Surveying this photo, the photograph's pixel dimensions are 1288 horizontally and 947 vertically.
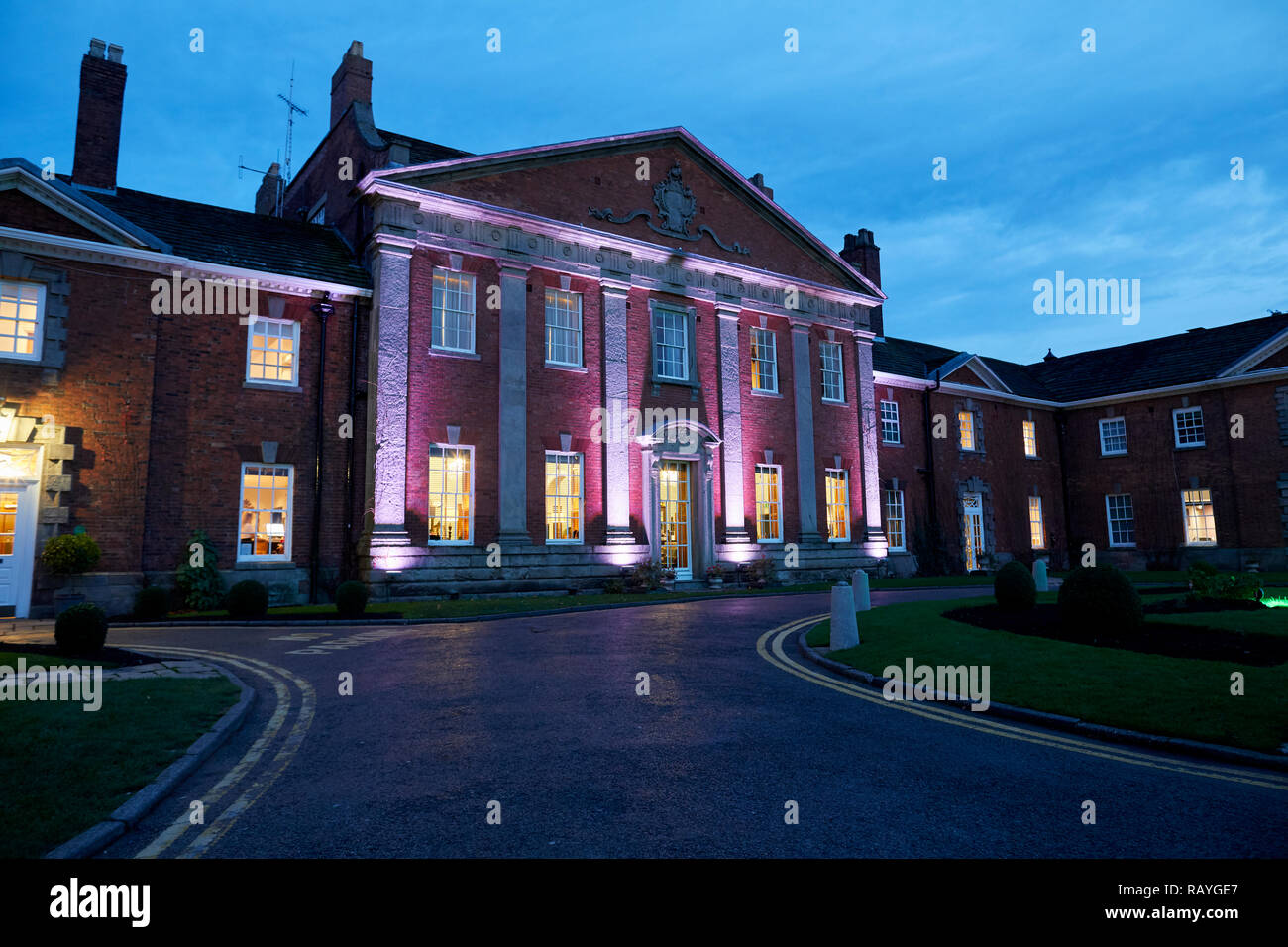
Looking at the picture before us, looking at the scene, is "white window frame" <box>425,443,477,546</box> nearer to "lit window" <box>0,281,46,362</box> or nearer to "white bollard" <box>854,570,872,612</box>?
"lit window" <box>0,281,46,362</box>

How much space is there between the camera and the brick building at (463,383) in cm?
1650

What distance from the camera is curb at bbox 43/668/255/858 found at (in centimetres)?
396

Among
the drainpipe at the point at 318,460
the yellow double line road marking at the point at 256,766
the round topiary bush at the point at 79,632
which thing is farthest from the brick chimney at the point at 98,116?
the yellow double line road marking at the point at 256,766

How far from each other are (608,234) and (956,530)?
19497 millimetres

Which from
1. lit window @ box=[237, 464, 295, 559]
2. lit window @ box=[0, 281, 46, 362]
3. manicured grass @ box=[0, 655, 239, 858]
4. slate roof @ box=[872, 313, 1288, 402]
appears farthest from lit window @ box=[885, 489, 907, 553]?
lit window @ box=[0, 281, 46, 362]

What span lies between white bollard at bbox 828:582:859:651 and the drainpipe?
13.4 metres

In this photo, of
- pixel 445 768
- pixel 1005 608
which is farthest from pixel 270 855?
pixel 1005 608

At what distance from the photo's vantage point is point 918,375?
3225 cm

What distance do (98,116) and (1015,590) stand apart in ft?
79.3

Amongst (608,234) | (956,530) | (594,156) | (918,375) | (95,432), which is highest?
(594,156)

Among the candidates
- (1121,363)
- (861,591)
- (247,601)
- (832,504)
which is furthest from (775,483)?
(1121,363)

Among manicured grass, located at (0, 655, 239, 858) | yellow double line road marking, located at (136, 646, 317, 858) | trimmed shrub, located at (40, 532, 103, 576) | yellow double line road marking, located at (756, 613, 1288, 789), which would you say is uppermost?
trimmed shrub, located at (40, 532, 103, 576)
